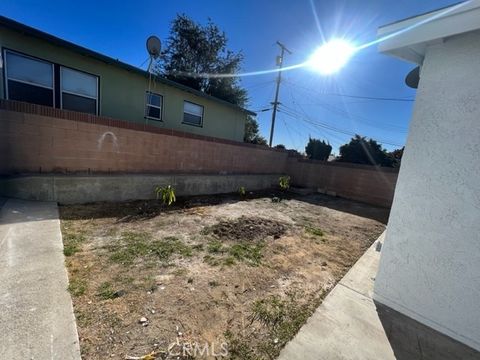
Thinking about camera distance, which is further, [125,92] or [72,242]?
[125,92]

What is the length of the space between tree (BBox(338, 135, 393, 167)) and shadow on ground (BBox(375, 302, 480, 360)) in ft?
51.6

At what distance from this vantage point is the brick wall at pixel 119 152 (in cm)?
487

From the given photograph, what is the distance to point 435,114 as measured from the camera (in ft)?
7.67

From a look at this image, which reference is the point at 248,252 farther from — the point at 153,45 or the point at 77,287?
the point at 153,45

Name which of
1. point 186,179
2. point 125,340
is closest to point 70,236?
point 125,340

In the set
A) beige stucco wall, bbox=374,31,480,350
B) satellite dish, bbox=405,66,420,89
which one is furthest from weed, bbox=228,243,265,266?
satellite dish, bbox=405,66,420,89

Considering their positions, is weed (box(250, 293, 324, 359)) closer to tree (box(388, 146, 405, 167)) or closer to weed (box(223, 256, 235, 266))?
weed (box(223, 256, 235, 266))

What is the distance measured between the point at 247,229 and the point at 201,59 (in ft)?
63.6

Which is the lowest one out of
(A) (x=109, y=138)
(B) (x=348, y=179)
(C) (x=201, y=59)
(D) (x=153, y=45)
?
(B) (x=348, y=179)

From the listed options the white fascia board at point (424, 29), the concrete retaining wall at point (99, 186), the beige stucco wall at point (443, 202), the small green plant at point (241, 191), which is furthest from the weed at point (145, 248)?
the small green plant at point (241, 191)

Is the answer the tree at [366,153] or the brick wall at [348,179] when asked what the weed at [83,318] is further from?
the tree at [366,153]

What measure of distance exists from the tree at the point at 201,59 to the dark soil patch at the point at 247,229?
15.1 m

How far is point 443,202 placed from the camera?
7.54 ft

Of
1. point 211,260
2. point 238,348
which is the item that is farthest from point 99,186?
point 238,348
